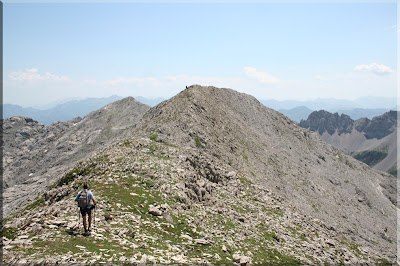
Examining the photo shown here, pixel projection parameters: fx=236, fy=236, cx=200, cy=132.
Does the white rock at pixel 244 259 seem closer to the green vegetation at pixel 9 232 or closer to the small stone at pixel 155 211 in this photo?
the small stone at pixel 155 211

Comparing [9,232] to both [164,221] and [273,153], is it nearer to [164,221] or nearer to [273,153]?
[164,221]

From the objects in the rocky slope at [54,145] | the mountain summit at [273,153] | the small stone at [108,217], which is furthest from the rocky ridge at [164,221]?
the rocky slope at [54,145]

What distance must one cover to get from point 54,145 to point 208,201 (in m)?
111

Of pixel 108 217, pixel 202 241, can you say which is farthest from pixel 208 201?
pixel 108 217

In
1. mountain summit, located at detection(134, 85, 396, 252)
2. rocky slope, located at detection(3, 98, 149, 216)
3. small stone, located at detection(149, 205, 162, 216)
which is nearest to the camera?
small stone, located at detection(149, 205, 162, 216)

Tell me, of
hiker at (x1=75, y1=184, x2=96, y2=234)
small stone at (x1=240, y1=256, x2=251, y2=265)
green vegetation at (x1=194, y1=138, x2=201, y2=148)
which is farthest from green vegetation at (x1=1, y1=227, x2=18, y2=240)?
green vegetation at (x1=194, y1=138, x2=201, y2=148)

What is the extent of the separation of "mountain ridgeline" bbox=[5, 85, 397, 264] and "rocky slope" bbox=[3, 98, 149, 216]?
117 feet

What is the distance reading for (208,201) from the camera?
1184 inches


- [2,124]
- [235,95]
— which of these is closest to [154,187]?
[235,95]

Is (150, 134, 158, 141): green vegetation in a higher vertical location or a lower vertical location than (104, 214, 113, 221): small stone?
higher

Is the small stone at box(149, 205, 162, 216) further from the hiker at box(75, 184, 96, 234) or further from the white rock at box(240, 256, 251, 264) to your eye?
the white rock at box(240, 256, 251, 264)

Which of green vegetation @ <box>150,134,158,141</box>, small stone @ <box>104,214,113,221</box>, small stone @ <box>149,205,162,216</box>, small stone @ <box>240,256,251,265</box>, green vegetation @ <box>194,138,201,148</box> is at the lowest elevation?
small stone @ <box>240,256,251,265</box>

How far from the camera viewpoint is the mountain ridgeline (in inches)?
661

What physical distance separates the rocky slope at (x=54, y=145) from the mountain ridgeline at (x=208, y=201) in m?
35.6
